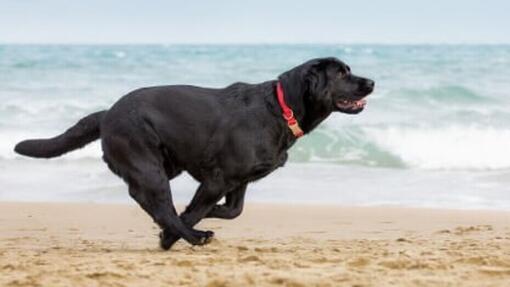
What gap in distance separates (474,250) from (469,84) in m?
19.5

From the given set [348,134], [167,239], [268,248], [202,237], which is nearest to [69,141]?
[167,239]

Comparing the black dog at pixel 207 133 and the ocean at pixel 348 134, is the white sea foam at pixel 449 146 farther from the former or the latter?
the black dog at pixel 207 133

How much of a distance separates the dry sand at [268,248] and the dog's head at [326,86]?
89 cm

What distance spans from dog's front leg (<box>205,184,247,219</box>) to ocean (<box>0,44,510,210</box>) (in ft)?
13.2

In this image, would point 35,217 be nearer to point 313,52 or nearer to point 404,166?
point 404,166

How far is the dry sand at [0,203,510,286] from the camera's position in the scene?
5.40 m

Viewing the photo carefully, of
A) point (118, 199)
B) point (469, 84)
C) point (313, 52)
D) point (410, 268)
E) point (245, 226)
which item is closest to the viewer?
point (410, 268)

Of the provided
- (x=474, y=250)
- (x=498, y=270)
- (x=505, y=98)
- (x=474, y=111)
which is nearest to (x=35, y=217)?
(x=474, y=250)

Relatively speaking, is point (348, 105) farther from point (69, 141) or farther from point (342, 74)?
point (69, 141)

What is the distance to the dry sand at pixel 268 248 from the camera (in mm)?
5405

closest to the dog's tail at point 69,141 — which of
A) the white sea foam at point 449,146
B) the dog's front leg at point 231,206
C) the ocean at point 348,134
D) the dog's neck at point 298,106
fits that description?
the dog's front leg at point 231,206

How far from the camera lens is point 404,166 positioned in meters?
14.3

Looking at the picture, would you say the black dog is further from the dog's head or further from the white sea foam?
the white sea foam

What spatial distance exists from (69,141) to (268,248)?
1439 millimetres
